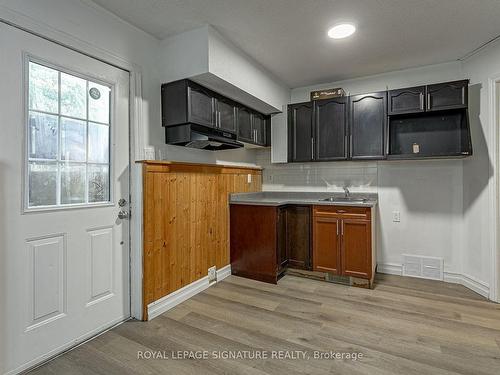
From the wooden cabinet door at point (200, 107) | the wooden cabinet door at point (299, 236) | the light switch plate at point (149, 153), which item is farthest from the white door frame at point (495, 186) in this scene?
Result: the light switch plate at point (149, 153)

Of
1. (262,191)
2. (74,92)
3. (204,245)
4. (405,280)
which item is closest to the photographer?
(74,92)

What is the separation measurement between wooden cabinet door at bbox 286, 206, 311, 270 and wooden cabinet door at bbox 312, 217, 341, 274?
3.6 inches

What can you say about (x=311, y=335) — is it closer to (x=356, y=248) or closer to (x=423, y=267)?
(x=356, y=248)

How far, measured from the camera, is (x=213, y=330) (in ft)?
7.04

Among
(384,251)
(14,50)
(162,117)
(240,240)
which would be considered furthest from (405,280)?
(14,50)

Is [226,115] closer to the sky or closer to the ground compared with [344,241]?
closer to the sky

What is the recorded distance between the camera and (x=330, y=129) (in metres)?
3.43

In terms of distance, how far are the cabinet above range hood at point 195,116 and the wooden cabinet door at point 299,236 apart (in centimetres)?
113

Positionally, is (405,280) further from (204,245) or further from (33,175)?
(33,175)

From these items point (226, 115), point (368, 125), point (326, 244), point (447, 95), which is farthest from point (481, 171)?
point (226, 115)

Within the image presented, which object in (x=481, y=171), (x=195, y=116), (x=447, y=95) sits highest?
(x=447, y=95)

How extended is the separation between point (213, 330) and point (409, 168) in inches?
114

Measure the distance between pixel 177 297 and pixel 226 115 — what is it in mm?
1910

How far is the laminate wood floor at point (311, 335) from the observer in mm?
1722
